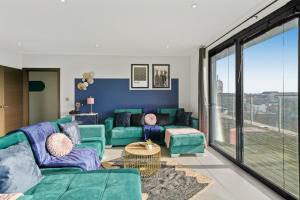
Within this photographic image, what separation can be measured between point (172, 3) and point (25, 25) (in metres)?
2.50

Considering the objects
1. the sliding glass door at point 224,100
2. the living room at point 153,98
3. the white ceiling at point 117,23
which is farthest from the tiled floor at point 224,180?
the white ceiling at point 117,23

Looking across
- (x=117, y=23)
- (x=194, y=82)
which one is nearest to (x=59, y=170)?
(x=117, y=23)

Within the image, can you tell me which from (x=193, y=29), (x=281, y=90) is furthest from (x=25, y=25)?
(x=281, y=90)

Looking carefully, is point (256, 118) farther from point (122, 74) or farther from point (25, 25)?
point (25, 25)

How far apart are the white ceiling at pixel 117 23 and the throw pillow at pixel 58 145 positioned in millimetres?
1735

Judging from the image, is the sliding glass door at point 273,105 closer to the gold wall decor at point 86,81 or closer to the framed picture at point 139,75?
the framed picture at point 139,75

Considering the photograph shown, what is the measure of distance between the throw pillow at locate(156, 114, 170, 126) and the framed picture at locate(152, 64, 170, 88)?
1008mm

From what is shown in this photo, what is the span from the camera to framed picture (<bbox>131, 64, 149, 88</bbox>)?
228 inches

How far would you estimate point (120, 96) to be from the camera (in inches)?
227

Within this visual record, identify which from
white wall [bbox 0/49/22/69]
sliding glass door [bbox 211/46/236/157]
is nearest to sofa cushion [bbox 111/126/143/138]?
sliding glass door [bbox 211/46/236/157]

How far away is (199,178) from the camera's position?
9.80ft

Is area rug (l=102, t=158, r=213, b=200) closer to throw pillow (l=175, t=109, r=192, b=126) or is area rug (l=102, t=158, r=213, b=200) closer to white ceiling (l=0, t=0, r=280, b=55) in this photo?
throw pillow (l=175, t=109, r=192, b=126)

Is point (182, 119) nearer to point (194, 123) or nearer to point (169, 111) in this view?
point (194, 123)

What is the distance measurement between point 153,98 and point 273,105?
11.4 ft
